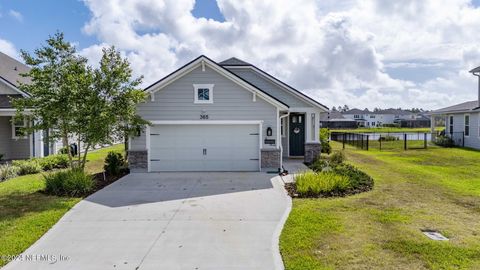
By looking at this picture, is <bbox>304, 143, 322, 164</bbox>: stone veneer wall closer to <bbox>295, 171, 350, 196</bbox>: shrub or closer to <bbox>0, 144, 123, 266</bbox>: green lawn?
<bbox>295, 171, 350, 196</bbox>: shrub

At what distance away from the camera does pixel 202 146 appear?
553 inches

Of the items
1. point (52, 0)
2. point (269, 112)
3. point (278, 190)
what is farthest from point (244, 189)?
point (52, 0)

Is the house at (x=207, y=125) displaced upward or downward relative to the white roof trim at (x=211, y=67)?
downward

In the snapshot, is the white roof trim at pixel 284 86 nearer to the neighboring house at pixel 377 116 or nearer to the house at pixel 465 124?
the house at pixel 465 124

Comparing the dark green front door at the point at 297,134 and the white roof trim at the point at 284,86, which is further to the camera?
the dark green front door at the point at 297,134

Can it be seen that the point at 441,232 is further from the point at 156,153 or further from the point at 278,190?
A: the point at 156,153

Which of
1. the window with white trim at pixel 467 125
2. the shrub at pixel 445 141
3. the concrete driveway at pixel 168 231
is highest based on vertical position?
the window with white trim at pixel 467 125

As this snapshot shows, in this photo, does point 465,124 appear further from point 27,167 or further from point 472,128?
point 27,167

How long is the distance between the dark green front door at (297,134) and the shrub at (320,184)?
8039 mm

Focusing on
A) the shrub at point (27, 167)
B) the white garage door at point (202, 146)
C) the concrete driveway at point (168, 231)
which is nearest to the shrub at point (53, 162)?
the shrub at point (27, 167)

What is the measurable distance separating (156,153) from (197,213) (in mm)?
6736

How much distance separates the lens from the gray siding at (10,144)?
18016mm

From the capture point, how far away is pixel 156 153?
46.0 feet

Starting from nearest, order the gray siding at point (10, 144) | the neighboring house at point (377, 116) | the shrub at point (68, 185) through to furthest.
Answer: the shrub at point (68, 185)
the gray siding at point (10, 144)
the neighboring house at point (377, 116)
